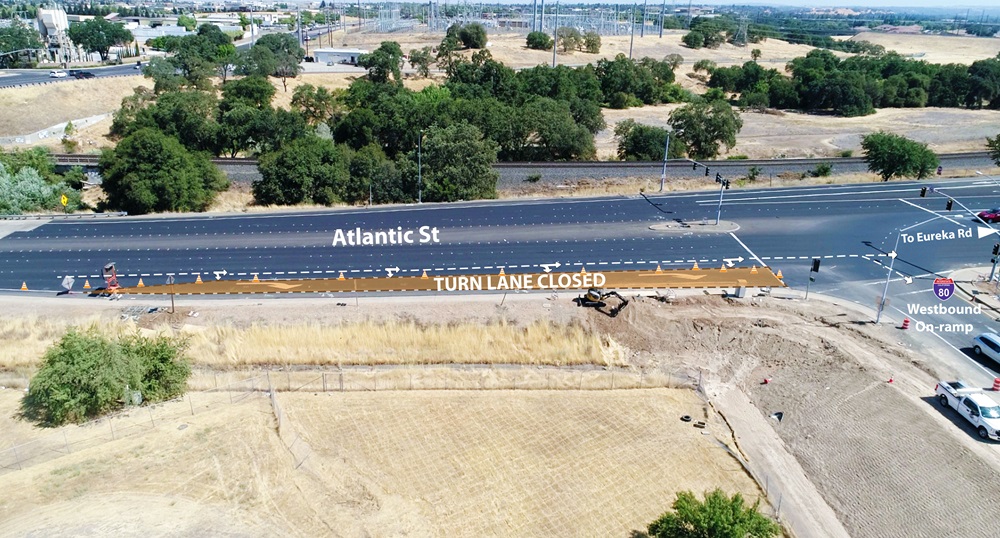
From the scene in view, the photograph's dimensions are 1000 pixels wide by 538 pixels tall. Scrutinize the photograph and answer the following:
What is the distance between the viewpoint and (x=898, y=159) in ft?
205

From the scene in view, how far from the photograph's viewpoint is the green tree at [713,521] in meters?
19.7

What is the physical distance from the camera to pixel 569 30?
160 m

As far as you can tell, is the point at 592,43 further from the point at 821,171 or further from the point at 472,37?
the point at 821,171

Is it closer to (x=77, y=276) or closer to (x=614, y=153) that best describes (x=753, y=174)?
(x=614, y=153)

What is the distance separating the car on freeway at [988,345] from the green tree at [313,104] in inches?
2863

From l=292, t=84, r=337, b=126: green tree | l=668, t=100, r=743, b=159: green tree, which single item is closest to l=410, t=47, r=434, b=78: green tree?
l=292, t=84, r=337, b=126: green tree

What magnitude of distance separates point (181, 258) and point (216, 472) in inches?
869

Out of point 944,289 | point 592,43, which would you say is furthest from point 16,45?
point 944,289

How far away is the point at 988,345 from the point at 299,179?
46.3 metres

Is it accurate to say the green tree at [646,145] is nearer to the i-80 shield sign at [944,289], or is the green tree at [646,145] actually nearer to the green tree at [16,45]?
the i-80 shield sign at [944,289]

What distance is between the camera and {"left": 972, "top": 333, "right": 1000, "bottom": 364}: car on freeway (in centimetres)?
3278

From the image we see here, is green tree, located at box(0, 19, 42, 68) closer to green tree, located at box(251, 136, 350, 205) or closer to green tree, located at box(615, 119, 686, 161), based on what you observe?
green tree, located at box(251, 136, 350, 205)

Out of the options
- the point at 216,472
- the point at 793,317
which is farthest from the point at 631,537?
the point at 793,317

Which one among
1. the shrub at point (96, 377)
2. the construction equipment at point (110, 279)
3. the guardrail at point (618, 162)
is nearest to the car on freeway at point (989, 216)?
the guardrail at point (618, 162)
